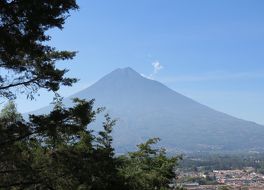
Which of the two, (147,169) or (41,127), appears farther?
(147,169)

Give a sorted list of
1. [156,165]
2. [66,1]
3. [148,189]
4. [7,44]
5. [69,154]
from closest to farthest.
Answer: [7,44] < [66,1] < [69,154] < [148,189] < [156,165]

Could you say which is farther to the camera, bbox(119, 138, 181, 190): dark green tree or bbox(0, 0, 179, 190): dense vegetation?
bbox(119, 138, 181, 190): dark green tree

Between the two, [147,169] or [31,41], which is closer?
[31,41]

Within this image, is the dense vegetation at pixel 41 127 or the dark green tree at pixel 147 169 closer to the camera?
the dense vegetation at pixel 41 127

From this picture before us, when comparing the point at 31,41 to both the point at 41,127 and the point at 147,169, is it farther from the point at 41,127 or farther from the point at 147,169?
the point at 147,169

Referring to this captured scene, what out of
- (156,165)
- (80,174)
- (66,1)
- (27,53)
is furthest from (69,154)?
(156,165)

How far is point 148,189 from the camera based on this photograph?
11.5 metres

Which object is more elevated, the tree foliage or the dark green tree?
the tree foliage

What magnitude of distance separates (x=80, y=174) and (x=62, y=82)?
176 cm

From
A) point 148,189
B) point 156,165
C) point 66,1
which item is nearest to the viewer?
point 66,1

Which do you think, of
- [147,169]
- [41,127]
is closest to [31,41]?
[41,127]

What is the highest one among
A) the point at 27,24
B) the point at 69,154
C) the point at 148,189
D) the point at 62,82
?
the point at 27,24

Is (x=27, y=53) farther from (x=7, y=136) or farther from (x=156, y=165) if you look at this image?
(x=156, y=165)

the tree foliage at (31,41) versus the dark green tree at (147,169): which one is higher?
the tree foliage at (31,41)
